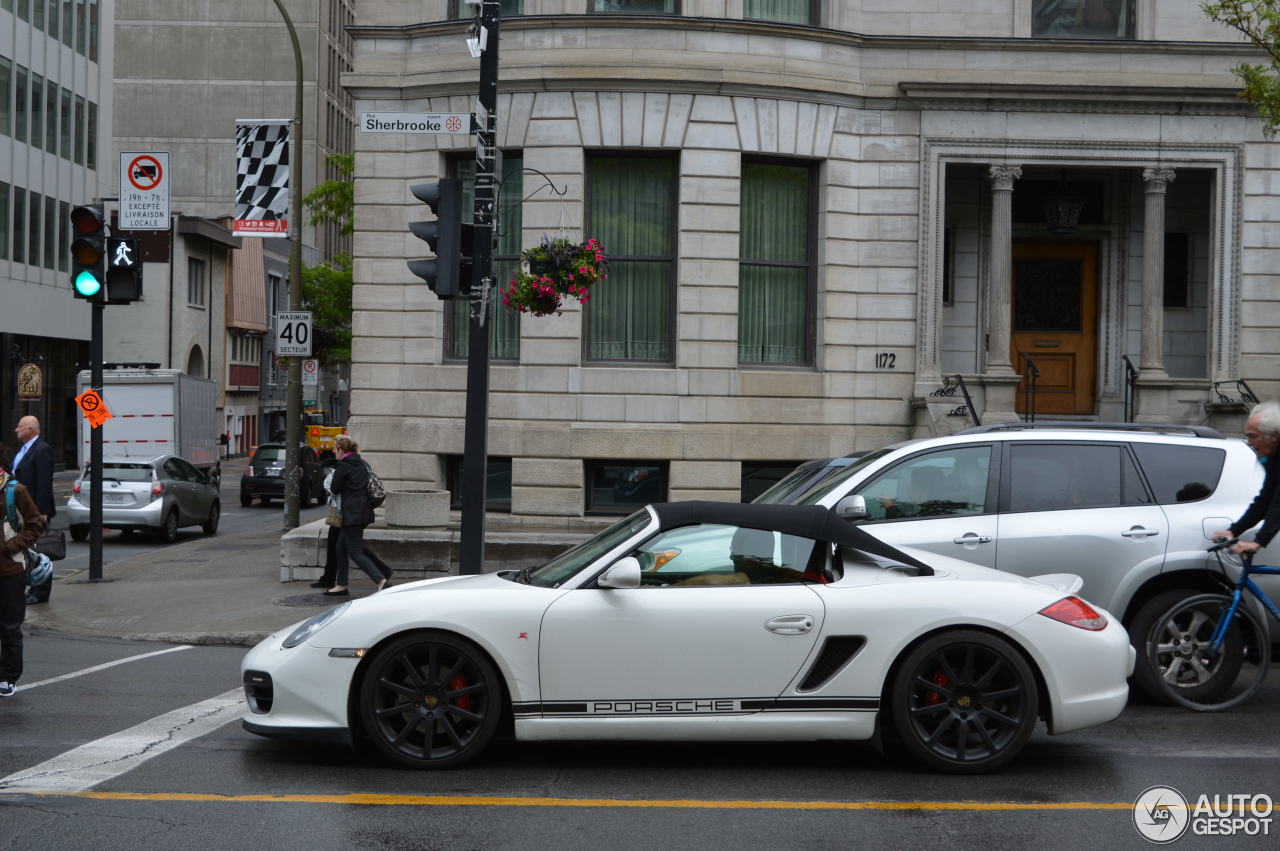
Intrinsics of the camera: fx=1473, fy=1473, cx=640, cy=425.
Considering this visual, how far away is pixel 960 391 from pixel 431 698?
12.8 m

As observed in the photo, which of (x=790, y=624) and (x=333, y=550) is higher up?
A: (x=790, y=624)

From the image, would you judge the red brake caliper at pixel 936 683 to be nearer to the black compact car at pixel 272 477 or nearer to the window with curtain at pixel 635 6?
the window with curtain at pixel 635 6

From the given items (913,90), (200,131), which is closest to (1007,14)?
(913,90)

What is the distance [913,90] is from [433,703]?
13685mm

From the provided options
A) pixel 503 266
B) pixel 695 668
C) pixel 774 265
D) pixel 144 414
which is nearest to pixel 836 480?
pixel 695 668

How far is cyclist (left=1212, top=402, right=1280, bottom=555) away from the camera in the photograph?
346 inches

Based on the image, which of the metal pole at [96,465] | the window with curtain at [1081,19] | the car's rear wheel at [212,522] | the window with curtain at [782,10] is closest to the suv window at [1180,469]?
the window with curtain at [782,10]

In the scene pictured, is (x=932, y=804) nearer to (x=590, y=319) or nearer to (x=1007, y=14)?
(x=590, y=319)

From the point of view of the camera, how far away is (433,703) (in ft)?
23.7

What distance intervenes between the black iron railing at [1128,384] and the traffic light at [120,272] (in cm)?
1233

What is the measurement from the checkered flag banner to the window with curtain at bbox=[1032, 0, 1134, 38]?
438 inches

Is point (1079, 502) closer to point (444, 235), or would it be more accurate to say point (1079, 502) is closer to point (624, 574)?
point (624, 574)

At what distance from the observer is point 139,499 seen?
26531 mm

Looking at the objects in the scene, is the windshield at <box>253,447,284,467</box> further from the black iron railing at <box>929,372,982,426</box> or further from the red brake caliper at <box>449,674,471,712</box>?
the red brake caliper at <box>449,674,471,712</box>
